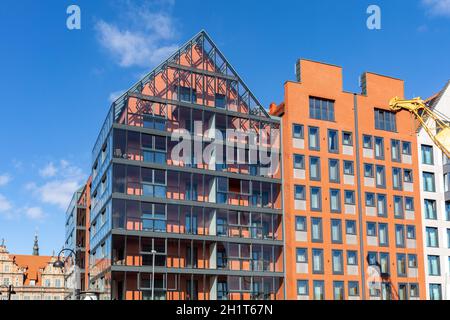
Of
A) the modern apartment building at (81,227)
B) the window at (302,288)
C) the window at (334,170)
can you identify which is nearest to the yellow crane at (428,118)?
the window at (334,170)

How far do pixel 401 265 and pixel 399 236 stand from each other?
271 centimetres

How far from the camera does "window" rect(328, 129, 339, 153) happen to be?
5974 centimetres

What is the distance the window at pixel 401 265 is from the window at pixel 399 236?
3.07 ft

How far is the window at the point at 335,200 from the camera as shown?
58719mm

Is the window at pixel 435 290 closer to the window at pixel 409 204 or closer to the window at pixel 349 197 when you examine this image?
the window at pixel 409 204

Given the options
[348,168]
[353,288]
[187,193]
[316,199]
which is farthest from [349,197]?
[187,193]

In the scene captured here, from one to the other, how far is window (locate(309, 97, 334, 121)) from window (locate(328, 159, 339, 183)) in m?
4.08

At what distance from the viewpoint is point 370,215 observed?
59.7 metres

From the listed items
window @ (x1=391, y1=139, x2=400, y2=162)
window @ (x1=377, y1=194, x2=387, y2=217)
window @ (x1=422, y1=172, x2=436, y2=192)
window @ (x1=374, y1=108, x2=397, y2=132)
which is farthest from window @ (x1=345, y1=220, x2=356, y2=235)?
window @ (x1=374, y1=108, x2=397, y2=132)

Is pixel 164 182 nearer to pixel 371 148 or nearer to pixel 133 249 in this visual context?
pixel 133 249

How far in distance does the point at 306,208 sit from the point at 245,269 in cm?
823

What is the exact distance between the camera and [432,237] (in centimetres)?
6300
